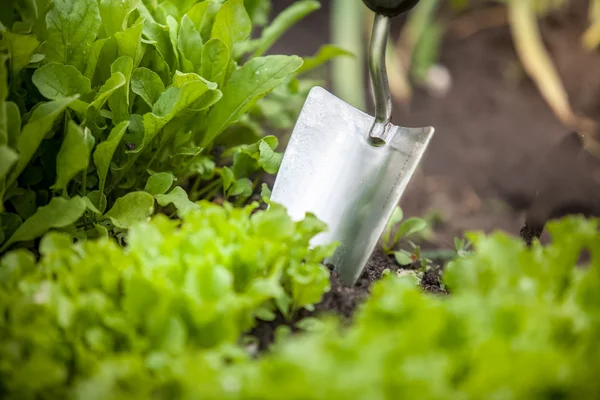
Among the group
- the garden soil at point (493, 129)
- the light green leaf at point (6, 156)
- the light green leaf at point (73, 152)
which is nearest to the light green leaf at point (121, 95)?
the light green leaf at point (73, 152)

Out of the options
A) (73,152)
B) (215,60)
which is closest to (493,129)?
(215,60)

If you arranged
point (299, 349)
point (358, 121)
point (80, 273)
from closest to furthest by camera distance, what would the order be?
point (299, 349) → point (80, 273) → point (358, 121)

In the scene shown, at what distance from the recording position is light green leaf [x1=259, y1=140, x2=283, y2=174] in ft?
3.05

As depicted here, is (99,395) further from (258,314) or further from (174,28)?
(174,28)

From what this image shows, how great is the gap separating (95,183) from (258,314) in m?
0.39

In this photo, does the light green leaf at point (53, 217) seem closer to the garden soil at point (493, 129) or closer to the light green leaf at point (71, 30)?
the light green leaf at point (71, 30)

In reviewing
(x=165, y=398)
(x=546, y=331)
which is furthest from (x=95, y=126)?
(x=546, y=331)

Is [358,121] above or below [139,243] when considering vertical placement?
above

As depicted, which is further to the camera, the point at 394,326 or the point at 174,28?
the point at 174,28

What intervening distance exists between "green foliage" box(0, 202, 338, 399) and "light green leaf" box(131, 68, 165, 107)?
27 cm

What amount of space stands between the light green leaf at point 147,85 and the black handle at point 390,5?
0.34 metres

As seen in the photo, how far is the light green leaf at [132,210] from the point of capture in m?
0.84

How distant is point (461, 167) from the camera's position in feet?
6.98

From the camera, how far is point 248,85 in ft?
3.12
